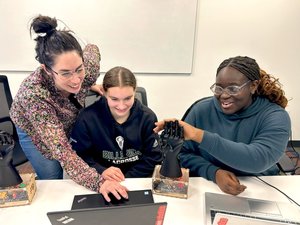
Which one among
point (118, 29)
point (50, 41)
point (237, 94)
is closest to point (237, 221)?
point (237, 94)

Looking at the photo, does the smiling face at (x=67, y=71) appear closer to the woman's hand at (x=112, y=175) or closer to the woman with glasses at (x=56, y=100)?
the woman with glasses at (x=56, y=100)

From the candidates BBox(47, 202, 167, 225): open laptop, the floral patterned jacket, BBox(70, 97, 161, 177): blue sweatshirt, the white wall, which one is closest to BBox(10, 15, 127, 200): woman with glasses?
the floral patterned jacket

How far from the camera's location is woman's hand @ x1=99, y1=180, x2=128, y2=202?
1000mm

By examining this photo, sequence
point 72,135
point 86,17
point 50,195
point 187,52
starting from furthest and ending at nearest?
point 187,52
point 86,17
point 72,135
point 50,195

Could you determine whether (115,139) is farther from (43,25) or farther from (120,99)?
(43,25)

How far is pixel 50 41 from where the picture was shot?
3.92ft

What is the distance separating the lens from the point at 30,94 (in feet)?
3.72

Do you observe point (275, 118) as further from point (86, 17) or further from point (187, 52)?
point (86, 17)

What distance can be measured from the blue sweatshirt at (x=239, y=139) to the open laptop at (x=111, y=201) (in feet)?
0.97

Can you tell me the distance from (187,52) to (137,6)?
2.26 ft

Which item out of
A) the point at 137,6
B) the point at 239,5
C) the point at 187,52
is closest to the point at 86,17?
the point at 137,6

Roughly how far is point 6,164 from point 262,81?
115 centimetres

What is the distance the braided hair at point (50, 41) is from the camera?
1172mm

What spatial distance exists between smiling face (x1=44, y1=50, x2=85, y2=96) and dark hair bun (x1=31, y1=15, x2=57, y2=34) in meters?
0.17
